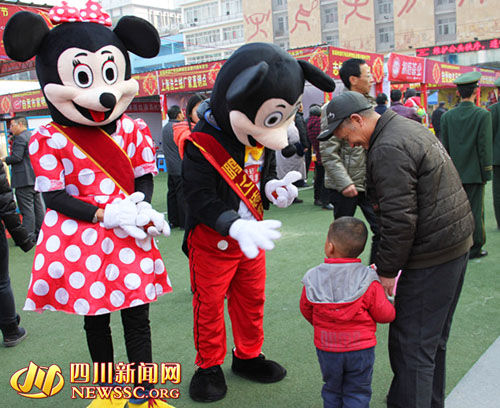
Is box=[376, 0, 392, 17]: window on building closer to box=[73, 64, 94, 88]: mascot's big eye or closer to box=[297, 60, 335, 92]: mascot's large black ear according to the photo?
box=[297, 60, 335, 92]: mascot's large black ear

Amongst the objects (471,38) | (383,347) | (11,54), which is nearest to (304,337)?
(383,347)

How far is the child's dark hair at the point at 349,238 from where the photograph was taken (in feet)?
7.16

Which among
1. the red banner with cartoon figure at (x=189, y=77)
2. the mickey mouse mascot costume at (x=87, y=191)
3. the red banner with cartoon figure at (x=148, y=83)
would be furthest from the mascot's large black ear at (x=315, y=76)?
the red banner with cartoon figure at (x=148, y=83)

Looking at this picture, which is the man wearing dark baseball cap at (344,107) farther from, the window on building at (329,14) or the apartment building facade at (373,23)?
the window on building at (329,14)

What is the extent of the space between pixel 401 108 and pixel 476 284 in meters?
3.56

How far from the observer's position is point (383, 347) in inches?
127

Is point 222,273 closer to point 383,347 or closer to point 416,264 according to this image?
point 416,264

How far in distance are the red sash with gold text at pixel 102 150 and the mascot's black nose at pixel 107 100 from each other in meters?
0.19

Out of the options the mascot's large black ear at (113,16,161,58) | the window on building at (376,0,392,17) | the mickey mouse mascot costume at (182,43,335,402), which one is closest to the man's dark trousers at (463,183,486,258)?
the mickey mouse mascot costume at (182,43,335,402)

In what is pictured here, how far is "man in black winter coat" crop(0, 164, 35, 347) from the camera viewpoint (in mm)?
3445

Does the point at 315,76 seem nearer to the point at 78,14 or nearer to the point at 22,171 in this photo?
the point at 78,14

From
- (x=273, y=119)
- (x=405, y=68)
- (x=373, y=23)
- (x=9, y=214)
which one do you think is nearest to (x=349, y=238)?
(x=273, y=119)

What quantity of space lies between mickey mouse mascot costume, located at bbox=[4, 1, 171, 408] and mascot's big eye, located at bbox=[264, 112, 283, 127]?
0.70 metres

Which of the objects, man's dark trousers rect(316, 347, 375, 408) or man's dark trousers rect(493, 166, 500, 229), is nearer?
man's dark trousers rect(316, 347, 375, 408)
